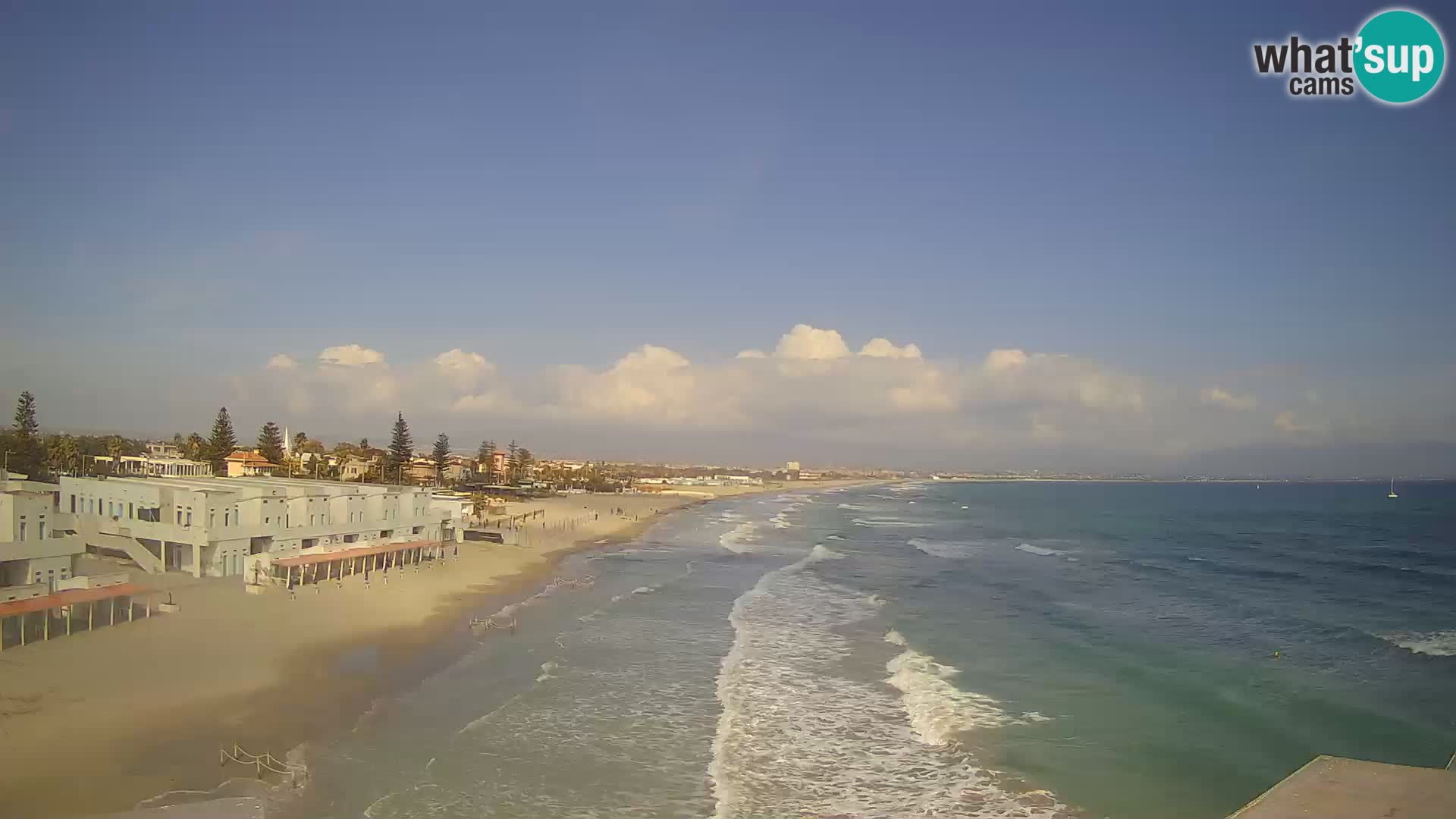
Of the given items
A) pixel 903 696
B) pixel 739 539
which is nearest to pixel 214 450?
pixel 739 539

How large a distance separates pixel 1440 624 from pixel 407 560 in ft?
139

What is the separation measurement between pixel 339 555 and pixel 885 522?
5837 cm

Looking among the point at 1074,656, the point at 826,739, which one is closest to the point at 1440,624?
the point at 1074,656

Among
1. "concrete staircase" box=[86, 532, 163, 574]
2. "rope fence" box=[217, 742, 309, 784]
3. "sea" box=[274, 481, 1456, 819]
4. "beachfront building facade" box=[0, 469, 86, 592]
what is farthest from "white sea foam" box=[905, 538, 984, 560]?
"beachfront building facade" box=[0, 469, 86, 592]

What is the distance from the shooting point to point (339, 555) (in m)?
32.8

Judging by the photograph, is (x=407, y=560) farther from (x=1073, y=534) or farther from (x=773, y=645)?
(x=1073, y=534)

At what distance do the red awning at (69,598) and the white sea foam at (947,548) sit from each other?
41.0 m

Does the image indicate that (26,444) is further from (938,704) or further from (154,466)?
(938,704)

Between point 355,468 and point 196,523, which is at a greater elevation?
point 355,468

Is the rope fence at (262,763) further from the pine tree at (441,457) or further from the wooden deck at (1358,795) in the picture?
the pine tree at (441,457)

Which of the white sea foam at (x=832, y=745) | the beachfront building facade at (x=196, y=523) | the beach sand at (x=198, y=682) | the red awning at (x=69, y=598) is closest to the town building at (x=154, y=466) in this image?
the beachfront building facade at (x=196, y=523)

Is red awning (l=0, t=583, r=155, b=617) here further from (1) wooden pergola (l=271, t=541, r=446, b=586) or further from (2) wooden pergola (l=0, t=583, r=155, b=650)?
(1) wooden pergola (l=271, t=541, r=446, b=586)

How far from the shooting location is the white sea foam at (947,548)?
171ft

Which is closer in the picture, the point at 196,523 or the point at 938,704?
the point at 938,704
